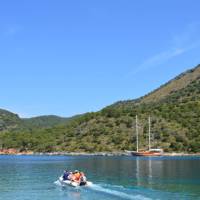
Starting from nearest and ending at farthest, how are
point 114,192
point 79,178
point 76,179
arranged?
point 114,192 < point 79,178 < point 76,179

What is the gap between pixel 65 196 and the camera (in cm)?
7262

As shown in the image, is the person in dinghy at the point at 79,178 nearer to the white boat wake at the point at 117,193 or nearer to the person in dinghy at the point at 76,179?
the person in dinghy at the point at 76,179

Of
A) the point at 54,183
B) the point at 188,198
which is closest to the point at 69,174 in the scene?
the point at 54,183

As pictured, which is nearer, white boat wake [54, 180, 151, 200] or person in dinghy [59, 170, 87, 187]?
white boat wake [54, 180, 151, 200]

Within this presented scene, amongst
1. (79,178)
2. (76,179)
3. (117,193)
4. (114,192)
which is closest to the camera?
(117,193)

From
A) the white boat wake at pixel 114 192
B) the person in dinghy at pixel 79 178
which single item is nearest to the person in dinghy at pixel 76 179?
the person in dinghy at pixel 79 178

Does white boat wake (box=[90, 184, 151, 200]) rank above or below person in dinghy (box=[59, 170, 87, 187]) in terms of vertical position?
below

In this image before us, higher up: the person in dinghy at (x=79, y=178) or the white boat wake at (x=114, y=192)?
the person in dinghy at (x=79, y=178)

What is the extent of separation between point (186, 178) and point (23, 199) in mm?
36206

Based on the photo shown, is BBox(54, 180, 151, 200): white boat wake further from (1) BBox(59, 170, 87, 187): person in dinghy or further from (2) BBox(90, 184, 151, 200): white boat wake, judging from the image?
(1) BBox(59, 170, 87, 187): person in dinghy

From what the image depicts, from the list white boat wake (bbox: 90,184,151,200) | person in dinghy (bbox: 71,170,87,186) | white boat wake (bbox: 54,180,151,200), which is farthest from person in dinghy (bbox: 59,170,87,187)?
white boat wake (bbox: 90,184,151,200)

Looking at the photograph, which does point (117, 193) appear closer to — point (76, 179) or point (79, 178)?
point (79, 178)

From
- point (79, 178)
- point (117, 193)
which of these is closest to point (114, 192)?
point (117, 193)

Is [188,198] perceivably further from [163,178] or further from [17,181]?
[17,181]
